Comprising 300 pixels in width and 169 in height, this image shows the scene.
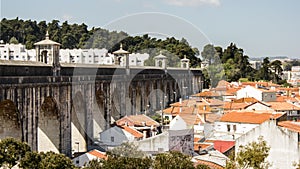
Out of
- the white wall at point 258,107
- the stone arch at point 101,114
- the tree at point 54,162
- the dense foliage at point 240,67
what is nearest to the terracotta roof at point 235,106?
the white wall at point 258,107

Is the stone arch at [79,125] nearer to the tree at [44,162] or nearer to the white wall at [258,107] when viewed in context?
the tree at [44,162]

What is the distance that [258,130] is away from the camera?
16.0m

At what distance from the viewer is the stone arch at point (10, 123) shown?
18141 millimetres

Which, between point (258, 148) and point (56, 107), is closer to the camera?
point (258, 148)

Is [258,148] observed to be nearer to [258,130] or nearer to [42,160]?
[258,130]

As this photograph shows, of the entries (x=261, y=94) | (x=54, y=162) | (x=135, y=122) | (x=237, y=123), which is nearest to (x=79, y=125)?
(x=135, y=122)

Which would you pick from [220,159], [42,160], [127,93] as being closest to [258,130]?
[220,159]

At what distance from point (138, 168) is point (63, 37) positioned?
60942 millimetres

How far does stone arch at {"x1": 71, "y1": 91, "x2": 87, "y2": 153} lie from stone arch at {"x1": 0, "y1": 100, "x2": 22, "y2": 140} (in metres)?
5.95

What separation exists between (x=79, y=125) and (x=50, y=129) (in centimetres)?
321

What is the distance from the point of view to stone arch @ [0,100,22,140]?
1814 centimetres

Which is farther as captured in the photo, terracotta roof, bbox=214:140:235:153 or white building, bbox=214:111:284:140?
white building, bbox=214:111:284:140

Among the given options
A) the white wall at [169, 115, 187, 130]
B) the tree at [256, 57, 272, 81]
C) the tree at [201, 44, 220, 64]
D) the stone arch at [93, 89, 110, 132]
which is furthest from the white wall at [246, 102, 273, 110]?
the tree at [256, 57, 272, 81]

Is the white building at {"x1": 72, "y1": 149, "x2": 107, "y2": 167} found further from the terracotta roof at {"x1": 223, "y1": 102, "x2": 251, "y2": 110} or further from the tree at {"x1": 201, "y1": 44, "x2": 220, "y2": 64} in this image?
the terracotta roof at {"x1": 223, "y1": 102, "x2": 251, "y2": 110}
